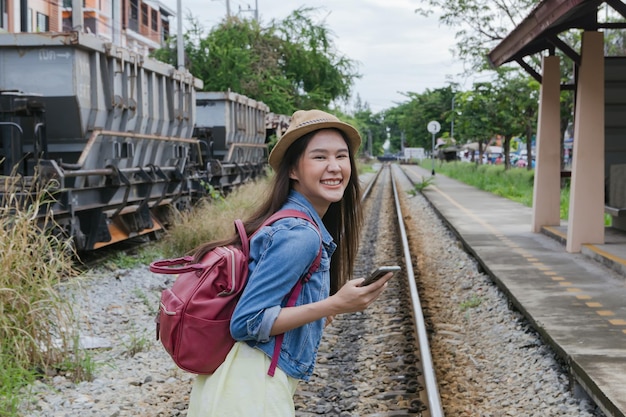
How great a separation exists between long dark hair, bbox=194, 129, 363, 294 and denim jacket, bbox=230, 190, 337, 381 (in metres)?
0.19

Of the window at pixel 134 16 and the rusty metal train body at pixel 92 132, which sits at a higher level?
the window at pixel 134 16

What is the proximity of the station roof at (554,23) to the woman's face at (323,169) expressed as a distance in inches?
280

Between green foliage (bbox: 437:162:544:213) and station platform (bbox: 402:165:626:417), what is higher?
green foliage (bbox: 437:162:544:213)

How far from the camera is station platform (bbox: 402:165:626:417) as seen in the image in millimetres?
5638

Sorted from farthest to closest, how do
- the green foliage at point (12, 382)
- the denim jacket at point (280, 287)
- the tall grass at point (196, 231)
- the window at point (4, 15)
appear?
the window at point (4, 15), the tall grass at point (196, 231), the green foliage at point (12, 382), the denim jacket at point (280, 287)

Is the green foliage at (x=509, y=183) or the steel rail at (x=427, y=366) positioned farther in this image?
the green foliage at (x=509, y=183)

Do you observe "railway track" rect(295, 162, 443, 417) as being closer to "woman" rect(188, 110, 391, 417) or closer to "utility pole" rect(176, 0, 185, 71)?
"woman" rect(188, 110, 391, 417)

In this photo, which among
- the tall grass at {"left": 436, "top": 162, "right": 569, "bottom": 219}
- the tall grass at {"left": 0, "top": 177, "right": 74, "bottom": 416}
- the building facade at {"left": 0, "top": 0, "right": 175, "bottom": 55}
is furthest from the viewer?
the building facade at {"left": 0, "top": 0, "right": 175, "bottom": 55}

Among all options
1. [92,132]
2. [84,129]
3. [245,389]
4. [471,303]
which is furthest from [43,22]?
[245,389]

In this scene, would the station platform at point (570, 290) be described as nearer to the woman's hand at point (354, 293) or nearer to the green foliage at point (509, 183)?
the woman's hand at point (354, 293)

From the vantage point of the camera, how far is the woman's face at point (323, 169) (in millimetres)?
2682

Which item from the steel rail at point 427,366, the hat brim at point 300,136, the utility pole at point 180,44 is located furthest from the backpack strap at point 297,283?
the utility pole at point 180,44

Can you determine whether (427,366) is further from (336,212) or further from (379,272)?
(379,272)

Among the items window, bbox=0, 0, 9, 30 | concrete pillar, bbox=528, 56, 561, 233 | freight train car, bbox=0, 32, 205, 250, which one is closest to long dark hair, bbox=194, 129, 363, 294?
freight train car, bbox=0, 32, 205, 250
